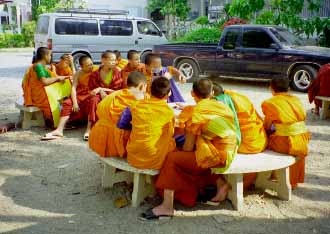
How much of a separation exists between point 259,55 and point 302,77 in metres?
1.27

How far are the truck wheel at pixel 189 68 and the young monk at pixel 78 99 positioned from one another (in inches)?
252

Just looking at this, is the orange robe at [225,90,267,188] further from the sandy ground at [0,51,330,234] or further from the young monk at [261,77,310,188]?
the sandy ground at [0,51,330,234]

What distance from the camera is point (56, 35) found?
609 inches

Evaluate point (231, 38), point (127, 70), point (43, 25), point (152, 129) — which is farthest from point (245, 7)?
point (152, 129)

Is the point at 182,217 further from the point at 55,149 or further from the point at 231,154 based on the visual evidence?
the point at 55,149

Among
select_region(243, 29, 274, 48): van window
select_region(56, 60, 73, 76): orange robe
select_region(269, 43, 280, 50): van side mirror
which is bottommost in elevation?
select_region(56, 60, 73, 76): orange robe

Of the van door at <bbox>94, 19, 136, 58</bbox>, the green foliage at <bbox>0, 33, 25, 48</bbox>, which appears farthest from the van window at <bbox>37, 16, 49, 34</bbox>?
the green foliage at <bbox>0, 33, 25, 48</bbox>

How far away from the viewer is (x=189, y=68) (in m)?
13.8

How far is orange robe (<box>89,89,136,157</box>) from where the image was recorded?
181 inches

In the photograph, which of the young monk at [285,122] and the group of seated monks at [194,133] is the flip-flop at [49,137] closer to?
the group of seated monks at [194,133]

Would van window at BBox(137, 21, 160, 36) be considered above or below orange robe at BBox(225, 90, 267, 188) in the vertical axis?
above

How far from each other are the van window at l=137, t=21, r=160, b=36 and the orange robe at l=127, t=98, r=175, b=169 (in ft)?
43.2

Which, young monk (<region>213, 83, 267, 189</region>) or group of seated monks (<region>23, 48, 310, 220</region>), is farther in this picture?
young monk (<region>213, 83, 267, 189</region>)

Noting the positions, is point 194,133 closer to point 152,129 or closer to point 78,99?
point 152,129
